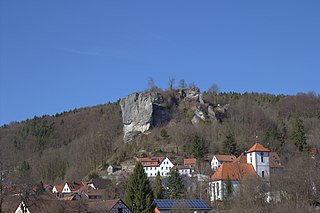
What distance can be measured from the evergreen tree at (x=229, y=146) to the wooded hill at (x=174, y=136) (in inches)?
22.0

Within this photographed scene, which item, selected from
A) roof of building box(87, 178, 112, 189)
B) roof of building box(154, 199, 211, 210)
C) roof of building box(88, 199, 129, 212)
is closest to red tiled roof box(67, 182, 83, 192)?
roof of building box(87, 178, 112, 189)

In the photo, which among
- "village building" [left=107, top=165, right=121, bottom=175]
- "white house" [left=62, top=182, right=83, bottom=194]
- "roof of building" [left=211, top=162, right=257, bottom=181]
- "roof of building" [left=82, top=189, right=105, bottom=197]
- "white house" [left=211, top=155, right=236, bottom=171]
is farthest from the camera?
"village building" [left=107, top=165, right=121, bottom=175]

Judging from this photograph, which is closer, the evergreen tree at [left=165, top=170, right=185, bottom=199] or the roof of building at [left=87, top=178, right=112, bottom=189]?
the evergreen tree at [left=165, top=170, right=185, bottom=199]

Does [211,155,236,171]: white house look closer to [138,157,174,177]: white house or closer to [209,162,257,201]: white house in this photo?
[138,157,174,177]: white house

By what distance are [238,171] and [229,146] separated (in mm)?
20502

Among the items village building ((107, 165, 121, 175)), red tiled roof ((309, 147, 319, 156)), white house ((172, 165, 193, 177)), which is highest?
red tiled roof ((309, 147, 319, 156))

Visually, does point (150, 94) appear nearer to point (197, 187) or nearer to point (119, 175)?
point (119, 175)

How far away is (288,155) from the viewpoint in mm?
94625

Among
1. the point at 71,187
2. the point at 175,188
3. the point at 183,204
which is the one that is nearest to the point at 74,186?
the point at 71,187

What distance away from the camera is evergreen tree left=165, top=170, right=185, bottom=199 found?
225 feet

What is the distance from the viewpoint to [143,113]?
115 metres

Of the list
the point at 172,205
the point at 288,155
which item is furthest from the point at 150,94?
the point at 172,205

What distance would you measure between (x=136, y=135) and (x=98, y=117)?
48.2 metres

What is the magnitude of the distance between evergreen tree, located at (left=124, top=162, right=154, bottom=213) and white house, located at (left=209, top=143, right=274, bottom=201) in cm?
1628
